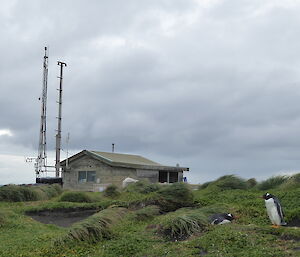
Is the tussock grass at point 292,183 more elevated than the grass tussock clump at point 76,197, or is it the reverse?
the tussock grass at point 292,183

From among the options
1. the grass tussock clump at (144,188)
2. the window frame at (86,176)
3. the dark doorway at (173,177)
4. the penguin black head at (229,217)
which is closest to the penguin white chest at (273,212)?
the penguin black head at (229,217)

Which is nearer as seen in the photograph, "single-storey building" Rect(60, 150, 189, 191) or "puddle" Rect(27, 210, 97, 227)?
"puddle" Rect(27, 210, 97, 227)

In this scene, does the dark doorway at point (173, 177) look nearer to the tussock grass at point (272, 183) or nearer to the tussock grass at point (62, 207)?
the tussock grass at point (62, 207)

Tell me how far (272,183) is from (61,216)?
790 centimetres

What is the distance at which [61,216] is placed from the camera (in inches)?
613

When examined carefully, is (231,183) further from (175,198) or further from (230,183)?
(175,198)

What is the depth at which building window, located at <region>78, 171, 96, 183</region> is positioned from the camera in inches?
1081

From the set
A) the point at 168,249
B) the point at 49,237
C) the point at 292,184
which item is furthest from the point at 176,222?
the point at 292,184

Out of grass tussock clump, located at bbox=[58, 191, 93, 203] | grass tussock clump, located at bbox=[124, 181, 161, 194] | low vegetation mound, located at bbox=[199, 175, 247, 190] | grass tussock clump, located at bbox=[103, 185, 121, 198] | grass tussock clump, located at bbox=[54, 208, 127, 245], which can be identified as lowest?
grass tussock clump, located at bbox=[54, 208, 127, 245]

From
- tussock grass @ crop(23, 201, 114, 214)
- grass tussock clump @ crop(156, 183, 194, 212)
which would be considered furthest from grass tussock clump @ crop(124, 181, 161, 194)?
grass tussock clump @ crop(156, 183, 194, 212)

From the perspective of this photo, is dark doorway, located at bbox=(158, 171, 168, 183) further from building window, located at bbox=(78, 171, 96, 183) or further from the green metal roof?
building window, located at bbox=(78, 171, 96, 183)

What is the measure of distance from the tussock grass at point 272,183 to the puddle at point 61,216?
618cm

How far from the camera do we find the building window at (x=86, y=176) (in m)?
27.5

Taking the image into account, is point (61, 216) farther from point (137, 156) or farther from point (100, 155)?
point (137, 156)
